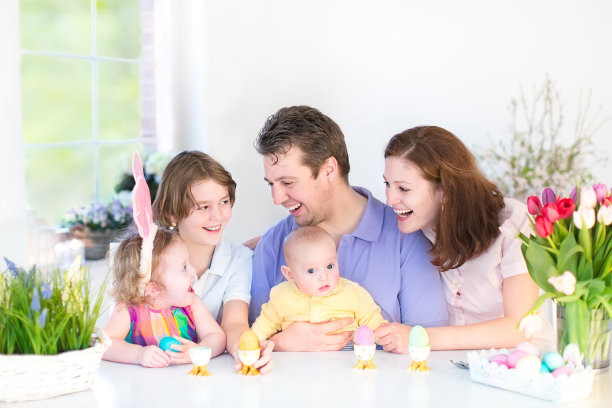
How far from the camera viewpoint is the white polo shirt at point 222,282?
8.52 feet

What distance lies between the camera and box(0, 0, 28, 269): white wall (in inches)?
118

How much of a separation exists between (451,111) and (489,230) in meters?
1.57

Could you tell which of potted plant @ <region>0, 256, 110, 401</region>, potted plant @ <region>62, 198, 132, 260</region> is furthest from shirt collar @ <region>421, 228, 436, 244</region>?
potted plant @ <region>62, 198, 132, 260</region>

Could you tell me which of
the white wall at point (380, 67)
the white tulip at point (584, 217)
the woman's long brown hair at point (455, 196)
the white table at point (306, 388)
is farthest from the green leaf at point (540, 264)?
the white wall at point (380, 67)

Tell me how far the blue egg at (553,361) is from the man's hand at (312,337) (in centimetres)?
63

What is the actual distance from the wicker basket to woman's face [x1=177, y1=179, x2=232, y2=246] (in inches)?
25.4

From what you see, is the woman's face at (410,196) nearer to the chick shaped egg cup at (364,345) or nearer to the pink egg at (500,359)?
the chick shaped egg cup at (364,345)

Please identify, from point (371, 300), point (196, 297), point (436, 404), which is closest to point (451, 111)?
point (371, 300)

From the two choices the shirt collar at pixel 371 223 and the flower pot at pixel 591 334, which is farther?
the shirt collar at pixel 371 223

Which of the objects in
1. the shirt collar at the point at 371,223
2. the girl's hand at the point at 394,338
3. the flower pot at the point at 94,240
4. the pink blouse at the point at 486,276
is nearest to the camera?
the girl's hand at the point at 394,338

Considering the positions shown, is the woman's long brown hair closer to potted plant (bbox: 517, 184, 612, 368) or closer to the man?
the man

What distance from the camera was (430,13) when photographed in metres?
4.02

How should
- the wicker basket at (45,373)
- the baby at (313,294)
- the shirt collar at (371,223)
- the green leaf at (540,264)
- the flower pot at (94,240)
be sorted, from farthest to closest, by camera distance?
1. the flower pot at (94,240)
2. the shirt collar at (371,223)
3. the baby at (313,294)
4. the green leaf at (540,264)
5. the wicker basket at (45,373)

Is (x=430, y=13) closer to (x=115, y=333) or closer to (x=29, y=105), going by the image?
(x=29, y=105)
